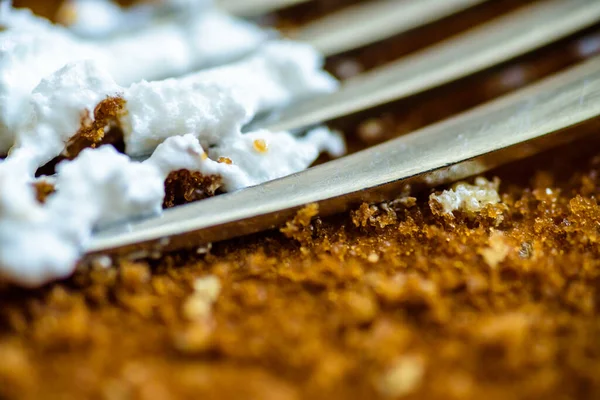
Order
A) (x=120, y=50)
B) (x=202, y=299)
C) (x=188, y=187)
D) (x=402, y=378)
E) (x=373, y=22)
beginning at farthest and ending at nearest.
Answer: (x=373, y=22), (x=120, y=50), (x=188, y=187), (x=202, y=299), (x=402, y=378)

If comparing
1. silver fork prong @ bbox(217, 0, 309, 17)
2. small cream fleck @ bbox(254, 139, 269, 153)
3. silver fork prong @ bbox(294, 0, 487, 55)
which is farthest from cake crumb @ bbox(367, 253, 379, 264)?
silver fork prong @ bbox(217, 0, 309, 17)

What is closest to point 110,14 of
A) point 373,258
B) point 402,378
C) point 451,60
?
point 451,60

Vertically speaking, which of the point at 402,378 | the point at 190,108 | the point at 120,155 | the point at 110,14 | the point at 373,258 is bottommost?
the point at 402,378

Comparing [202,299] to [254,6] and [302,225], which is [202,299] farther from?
[254,6]

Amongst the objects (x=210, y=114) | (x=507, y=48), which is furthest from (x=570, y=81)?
(x=210, y=114)

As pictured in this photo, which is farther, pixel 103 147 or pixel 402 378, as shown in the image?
pixel 103 147

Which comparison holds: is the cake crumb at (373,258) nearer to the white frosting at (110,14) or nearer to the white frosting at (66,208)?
the white frosting at (66,208)
